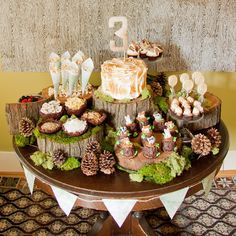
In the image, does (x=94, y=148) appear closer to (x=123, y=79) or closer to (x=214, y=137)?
(x=123, y=79)

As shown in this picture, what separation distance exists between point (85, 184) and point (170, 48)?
1.13 meters

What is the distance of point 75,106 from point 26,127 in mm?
232

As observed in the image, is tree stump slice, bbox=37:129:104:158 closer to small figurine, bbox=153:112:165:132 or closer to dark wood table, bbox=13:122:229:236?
dark wood table, bbox=13:122:229:236

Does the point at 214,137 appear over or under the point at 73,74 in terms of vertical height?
under

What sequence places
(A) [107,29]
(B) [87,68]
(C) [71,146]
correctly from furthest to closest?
1. (A) [107,29]
2. (B) [87,68]
3. (C) [71,146]

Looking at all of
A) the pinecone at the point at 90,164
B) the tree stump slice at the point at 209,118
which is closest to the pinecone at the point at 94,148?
the pinecone at the point at 90,164

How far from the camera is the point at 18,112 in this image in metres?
1.88

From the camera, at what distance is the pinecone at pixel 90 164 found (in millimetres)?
Result: 1612

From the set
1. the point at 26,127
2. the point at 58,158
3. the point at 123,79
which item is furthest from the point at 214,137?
the point at 26,127

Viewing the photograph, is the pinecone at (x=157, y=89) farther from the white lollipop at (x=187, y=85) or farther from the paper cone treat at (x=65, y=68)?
the paper cone treat at (x=65, y=68)

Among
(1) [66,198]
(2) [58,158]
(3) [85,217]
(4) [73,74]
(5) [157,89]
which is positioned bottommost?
(3) [85,217]

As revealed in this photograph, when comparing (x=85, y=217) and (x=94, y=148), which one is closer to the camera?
(x=94, y=148)

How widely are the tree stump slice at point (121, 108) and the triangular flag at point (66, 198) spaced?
15.6 inches

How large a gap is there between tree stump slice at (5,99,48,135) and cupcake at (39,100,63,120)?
6 cm
